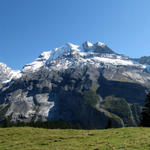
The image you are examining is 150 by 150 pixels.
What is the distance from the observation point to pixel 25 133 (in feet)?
111

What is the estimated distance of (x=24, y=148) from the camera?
75.5ft

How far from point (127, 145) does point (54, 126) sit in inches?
4704

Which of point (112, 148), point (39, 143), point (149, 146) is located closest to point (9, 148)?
point (39, 143)

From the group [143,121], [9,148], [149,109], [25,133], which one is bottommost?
[9,148]

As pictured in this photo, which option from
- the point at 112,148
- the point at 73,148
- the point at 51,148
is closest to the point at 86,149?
the point at 73,148

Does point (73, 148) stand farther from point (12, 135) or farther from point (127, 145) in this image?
point (12, 135)

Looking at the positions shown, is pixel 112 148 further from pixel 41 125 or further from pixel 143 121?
pixel 41 125

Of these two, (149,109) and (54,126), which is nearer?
(149,109)

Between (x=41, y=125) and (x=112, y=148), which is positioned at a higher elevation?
(x=41, y=125)

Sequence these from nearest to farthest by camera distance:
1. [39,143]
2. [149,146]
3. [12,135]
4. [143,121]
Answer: [149,146], [39,143], [12,135], [143,121]

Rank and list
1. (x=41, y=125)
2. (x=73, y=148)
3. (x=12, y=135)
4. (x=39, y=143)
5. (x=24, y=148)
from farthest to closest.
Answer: (x=41, y=125)
(x=12, y=135)
(x=39, y=143)
(x=24, y=148)
(x=73, y=148)

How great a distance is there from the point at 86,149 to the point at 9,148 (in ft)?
39.1

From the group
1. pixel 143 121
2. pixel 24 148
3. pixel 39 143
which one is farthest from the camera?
pixel 143 121

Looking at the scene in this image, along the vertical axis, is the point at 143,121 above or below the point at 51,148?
above
